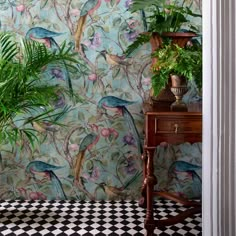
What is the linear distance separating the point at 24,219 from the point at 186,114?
1.26 meters

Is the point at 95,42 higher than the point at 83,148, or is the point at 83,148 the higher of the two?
the point at 95,42

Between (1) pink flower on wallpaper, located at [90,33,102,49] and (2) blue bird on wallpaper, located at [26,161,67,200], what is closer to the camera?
(1) pink flower on wallpaper, located at [90,33,102,49]

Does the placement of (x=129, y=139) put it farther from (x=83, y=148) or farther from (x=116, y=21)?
(x=116, y=21)

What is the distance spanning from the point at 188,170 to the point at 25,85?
4.32 feet

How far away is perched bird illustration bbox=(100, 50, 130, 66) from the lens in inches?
92.0

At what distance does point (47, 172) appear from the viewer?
2.44m

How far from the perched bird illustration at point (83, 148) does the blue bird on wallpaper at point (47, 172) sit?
13 centimetres

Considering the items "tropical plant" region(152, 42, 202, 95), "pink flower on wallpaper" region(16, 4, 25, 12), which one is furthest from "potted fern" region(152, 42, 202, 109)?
"pink flower on wallpaper" region(16, 4, 25, 12)

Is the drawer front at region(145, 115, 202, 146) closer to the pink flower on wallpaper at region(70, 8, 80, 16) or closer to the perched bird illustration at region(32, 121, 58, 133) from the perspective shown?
the perched bird illustration at region(32, 121, 58, 133)

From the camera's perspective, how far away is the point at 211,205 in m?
0.93

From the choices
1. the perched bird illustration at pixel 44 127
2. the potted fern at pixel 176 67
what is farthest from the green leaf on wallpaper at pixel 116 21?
the perched bird illustration at pixel 44 127

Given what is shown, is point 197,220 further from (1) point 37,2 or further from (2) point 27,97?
(1) point 37,2

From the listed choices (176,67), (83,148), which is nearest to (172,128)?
(176,67)

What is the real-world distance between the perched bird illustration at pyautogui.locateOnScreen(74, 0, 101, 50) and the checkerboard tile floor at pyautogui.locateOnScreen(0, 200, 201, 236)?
1.19 m
